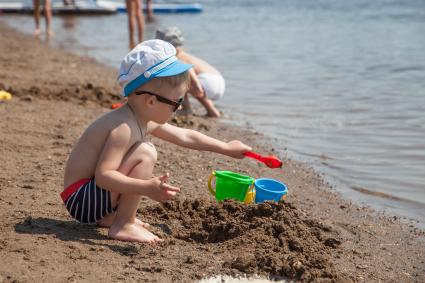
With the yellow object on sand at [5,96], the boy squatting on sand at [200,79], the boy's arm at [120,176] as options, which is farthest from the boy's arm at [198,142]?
the yellow object on sand at [5,96]

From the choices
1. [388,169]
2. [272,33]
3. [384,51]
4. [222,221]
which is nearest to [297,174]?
[388,169]

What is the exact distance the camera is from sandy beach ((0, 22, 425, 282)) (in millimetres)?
2996

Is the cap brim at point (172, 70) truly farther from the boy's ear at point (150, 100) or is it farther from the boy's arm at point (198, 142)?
the boy's arm at point (198, 142)

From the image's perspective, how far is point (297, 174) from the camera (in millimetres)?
5090

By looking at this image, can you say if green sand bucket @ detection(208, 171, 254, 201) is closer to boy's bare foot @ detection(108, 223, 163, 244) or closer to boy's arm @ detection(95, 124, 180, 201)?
boy's bare foot @ detection(108, 223, 163, 244)

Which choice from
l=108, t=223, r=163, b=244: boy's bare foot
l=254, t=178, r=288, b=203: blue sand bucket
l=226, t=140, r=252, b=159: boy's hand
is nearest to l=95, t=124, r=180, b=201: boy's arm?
l=108, t=223, r=163, b=244: boy's bare foot

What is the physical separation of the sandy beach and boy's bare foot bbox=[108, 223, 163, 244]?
41 mm

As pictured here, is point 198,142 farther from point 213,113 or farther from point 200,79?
point 200,79

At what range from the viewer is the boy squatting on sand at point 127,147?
3199 millimetres

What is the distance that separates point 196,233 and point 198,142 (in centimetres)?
56

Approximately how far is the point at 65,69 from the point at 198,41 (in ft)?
16.7

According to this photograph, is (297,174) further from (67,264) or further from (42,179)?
(67,264)

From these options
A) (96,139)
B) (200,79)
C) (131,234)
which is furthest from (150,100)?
(200,79)

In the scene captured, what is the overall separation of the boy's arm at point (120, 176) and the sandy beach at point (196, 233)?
1.12ft
